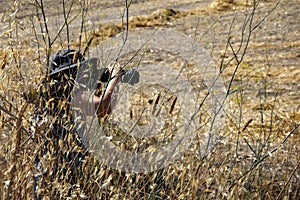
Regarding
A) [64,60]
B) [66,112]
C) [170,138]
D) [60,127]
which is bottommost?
[170,138]

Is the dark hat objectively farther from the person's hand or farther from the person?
the person's hand

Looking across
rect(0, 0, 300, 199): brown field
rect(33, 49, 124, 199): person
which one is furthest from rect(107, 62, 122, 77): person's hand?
rect(0, 0, 300, 199): brown field

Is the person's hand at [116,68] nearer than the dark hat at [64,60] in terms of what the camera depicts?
Yes

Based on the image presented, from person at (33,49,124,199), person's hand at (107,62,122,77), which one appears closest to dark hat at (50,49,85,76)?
person at (33,49,124,199)

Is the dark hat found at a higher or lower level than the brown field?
higher

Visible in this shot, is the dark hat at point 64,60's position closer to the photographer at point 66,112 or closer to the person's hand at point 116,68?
the photographer at point 66,112

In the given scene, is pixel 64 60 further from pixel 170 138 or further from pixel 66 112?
pixel 170 138

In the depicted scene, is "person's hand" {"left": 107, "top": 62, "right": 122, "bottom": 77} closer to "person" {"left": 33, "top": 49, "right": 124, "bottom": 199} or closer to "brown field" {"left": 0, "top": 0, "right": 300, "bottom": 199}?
"person" {"left": 33, "top": 49, "right": 124, "bottom": 199}

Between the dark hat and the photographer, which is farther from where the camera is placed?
the dark hat

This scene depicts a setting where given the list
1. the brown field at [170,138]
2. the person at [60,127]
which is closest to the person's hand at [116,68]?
the person at [60,127]

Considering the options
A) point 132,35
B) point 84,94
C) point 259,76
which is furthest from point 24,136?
point 132,35

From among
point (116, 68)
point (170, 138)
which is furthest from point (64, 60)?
point (170, 138)

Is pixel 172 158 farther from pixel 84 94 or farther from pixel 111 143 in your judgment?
pixel 84 94

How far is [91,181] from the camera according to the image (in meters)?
2.81
